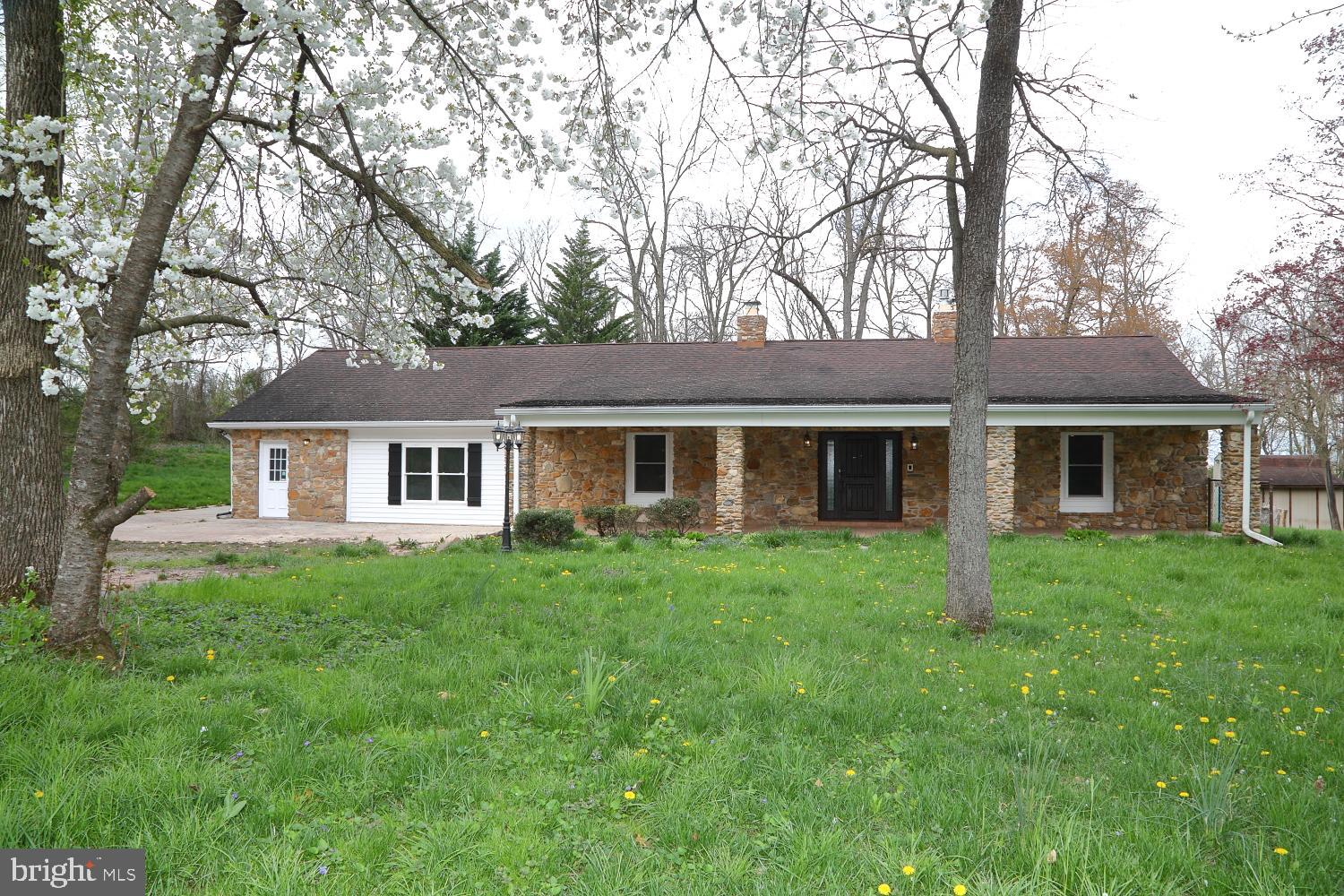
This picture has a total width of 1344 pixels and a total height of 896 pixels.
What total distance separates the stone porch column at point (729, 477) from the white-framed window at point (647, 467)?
7.62 ft

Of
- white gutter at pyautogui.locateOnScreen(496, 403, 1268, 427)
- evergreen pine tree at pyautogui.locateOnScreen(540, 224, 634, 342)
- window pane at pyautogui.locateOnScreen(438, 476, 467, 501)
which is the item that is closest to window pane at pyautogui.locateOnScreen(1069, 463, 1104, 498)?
white gutter at pyautogui.locateOnScreen(496, 403, 1268, 427)

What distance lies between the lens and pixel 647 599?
279 inches

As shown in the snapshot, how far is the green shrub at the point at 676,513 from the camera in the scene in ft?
46.1

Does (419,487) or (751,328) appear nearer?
(419,487)

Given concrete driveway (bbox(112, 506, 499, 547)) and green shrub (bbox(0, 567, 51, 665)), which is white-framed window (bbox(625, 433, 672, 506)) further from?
green shrub (bbox(0, 567, 51, 665))

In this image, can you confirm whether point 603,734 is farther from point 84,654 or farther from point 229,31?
point 229,31

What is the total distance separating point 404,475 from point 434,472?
28.5 inches

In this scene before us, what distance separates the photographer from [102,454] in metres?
4.59

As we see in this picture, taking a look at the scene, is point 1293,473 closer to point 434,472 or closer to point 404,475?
point 434,472

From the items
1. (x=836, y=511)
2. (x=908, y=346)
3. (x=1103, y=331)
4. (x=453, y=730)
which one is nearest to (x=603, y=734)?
(x=453, y=730)

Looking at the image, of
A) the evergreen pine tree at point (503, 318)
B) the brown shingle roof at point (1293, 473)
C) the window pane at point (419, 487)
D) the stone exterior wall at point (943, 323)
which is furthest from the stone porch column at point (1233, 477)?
the evergreen pine tree at point (503, 318)

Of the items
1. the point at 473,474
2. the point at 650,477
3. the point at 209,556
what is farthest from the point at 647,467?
the point at 209,556

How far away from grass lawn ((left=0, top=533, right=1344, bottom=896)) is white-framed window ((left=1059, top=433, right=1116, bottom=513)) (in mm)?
8642

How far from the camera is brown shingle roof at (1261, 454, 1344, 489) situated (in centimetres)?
2539
